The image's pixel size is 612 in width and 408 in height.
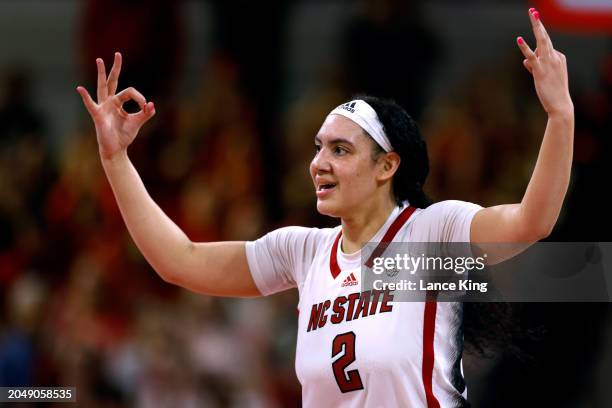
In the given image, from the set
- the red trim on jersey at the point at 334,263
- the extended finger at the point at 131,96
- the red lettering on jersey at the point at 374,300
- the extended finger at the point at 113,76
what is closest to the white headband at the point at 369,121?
the red trim on jersey at the point at 334,263

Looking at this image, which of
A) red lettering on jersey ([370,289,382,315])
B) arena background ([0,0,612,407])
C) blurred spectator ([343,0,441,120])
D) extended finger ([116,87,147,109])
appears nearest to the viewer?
red lettering on jersey ([370,289,382,315])

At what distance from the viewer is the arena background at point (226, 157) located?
24.5 ft

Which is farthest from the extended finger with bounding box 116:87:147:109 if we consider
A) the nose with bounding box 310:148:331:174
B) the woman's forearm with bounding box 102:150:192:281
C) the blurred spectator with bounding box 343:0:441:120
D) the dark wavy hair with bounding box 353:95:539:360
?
the blurred spectator with bounding box 343:0:441:120

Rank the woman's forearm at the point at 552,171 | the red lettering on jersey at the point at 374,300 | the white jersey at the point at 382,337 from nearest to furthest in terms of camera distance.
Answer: the woman's forearm at the point at 552,171
the white jersey at the point at 382,337
the red lettering on jersey at the point at 374,300

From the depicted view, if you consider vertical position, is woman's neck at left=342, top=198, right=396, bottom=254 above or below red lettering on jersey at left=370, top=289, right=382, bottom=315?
above

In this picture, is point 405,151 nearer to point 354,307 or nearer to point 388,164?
point 388,164

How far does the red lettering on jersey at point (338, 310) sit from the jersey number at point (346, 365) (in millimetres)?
79

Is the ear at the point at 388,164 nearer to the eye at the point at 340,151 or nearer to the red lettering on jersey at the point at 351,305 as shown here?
the eye at the point at 340,151

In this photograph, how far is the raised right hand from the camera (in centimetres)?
463

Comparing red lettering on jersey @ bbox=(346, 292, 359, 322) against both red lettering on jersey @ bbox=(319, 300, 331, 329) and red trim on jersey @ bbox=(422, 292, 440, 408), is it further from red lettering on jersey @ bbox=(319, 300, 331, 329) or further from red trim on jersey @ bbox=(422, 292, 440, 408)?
red trim on jersey @ bbox=(422, 292, 440, 408)

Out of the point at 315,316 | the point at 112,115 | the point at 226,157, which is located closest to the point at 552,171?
the point at 315,316

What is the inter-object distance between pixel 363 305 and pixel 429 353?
12.7 inches

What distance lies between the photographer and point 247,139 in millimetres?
9336

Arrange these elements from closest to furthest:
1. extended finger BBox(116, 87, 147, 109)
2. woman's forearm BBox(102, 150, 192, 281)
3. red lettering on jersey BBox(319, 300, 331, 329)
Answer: red lettering on jersey BBox(319, 300, 331, 329) → extended finger BBox(116, 87, 147, 109) → woman's forearm BBox(102, 150, 192, 281)
